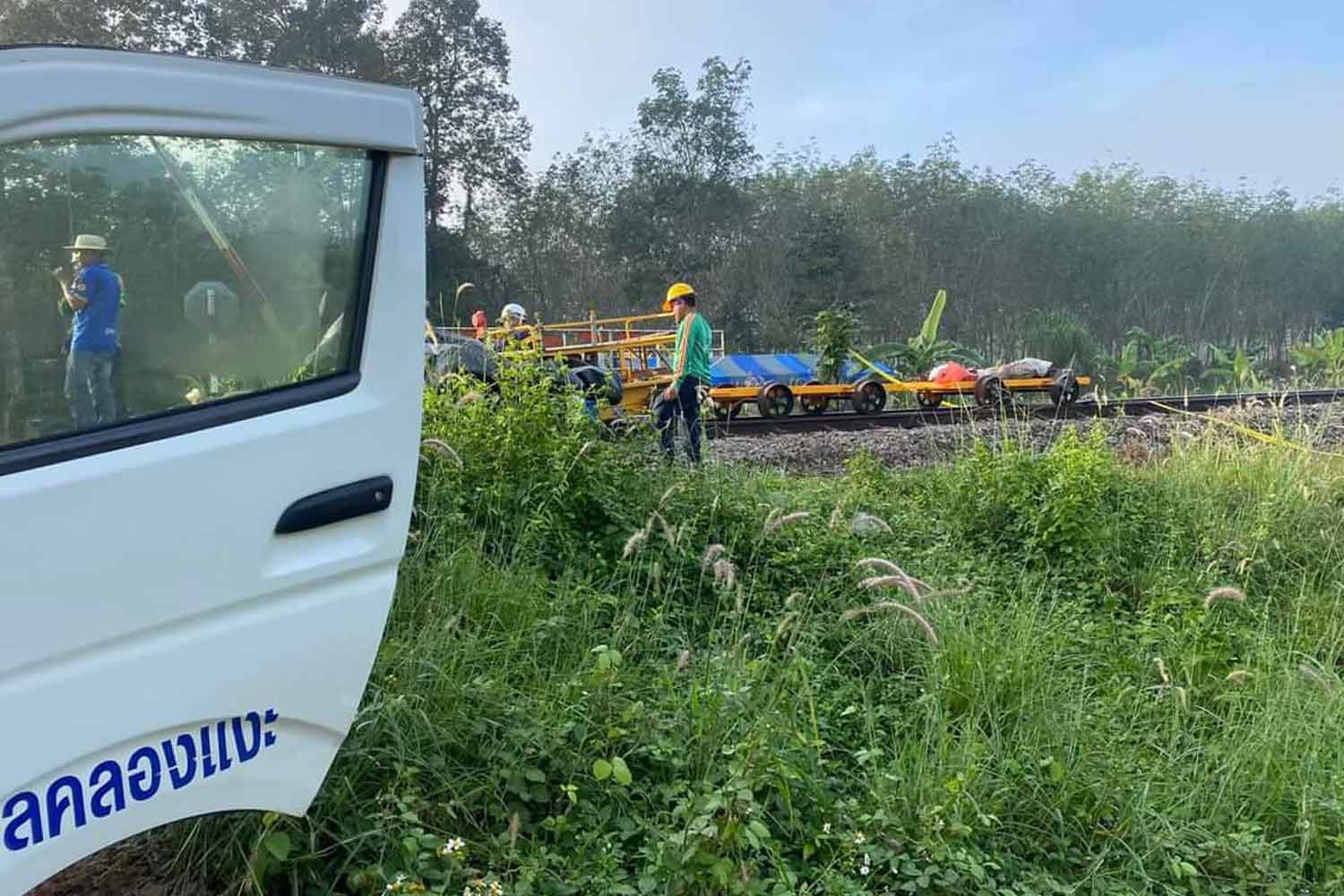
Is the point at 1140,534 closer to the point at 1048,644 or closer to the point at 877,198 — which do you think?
the point at 1048,644

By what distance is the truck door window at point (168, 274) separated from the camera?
155 cm

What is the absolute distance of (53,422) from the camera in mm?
1571

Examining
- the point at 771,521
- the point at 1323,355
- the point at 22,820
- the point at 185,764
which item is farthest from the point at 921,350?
the point at 22,820

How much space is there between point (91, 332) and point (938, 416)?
1351 cm

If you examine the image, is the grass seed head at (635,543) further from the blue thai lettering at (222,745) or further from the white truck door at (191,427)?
the blue thai lettering at (222,745)

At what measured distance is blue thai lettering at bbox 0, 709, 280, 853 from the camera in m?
1.48

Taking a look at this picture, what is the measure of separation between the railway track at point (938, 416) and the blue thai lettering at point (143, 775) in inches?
348

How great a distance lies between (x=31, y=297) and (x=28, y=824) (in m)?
0.85

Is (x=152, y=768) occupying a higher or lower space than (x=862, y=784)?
higher

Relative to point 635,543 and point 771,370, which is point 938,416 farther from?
point 635,543

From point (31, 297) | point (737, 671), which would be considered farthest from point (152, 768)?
point (737, 671)

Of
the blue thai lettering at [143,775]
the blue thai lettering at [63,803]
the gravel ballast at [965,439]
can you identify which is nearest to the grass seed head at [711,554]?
the blue thai lettering at [143,775]

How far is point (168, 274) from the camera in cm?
172

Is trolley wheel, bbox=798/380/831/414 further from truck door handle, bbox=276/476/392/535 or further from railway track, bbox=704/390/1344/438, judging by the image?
truck door handle, bbox=276/476/392/535
